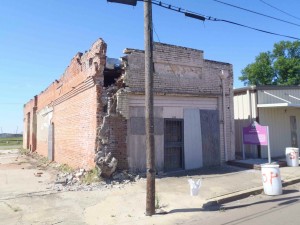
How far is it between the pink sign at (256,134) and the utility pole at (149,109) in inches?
299

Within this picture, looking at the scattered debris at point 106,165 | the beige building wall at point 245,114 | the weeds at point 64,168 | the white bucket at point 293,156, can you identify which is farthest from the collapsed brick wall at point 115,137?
the white bucket at point 293,156

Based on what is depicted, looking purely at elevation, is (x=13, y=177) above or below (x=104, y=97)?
below

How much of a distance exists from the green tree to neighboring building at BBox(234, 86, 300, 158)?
96.8 feet

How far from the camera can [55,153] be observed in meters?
18.9

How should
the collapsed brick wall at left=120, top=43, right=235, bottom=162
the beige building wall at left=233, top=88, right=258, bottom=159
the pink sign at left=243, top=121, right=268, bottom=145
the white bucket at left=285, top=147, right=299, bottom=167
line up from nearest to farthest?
1. the collapsed brick wall at left=120, top=43, right=235, bottom=162
2. the pink sign at left=243, top=121, right=268, bottom=145
3. the white bucket at left=285, top=147, right=299, bottom=167
4. the beige building wall at left=233, top=88, right=258, bottom=159

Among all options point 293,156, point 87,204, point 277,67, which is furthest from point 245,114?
point 277,67

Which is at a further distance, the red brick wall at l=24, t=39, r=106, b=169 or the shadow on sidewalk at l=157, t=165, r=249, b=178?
the shadow on sidewalk at l=157, t=165, r=249, b=178

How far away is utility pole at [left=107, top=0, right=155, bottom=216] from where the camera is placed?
8.12m

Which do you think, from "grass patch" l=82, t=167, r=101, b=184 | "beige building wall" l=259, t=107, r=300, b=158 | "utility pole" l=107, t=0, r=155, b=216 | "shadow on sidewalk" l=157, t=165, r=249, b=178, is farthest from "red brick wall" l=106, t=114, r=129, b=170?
"beige building wall" l=259, t=107, r=300, b=158

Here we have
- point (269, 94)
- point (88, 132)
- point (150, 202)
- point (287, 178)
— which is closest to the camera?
point (150, 202)

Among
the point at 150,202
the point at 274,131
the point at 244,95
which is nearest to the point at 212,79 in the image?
the point at 244,95

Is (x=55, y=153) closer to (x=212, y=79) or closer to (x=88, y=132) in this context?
(x=88, y=132)

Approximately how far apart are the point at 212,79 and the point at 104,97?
17.5ft

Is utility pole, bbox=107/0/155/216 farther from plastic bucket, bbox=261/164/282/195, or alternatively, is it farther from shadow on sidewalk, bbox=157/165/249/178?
shadow on sidewalk, bbox=157/165/249/178
